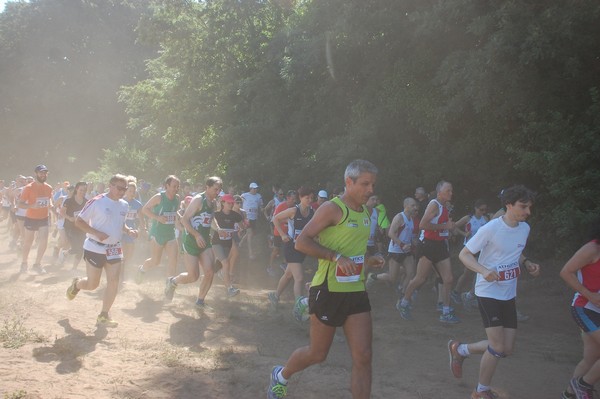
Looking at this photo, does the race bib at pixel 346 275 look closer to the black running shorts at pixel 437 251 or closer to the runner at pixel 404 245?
the black running shorts at pixel 437 251

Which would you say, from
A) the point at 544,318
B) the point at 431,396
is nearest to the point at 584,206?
the point at 544,318

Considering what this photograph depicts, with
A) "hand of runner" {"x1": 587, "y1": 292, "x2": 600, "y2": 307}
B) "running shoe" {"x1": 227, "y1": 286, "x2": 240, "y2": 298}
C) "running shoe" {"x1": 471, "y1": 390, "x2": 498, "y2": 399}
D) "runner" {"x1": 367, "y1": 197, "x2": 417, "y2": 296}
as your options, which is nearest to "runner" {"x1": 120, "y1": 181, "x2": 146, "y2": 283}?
"running shoe" {"x1": 227, "y1": 286, "x2": 240, "y2": 298}

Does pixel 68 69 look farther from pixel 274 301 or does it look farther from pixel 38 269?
pixel 274 301

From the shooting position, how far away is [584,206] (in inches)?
420

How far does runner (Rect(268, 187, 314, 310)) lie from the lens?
887cm

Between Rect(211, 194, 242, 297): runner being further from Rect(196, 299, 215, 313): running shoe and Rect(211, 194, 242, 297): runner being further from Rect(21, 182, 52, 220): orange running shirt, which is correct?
Rect(21, 182, 52, 220): orange running shirt

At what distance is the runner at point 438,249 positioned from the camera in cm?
852

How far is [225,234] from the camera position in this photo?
34.3 feet

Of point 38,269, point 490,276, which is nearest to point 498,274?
point 490,276

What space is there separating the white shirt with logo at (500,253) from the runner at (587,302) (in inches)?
17.0

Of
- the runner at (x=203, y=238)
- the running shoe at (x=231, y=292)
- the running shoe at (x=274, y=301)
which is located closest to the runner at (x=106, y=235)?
the runner at (x=203, y=238)

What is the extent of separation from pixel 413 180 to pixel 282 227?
278 inches


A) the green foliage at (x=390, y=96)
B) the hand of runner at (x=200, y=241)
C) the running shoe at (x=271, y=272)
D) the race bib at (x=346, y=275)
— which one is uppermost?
the green foliage at (x=390, y=96)

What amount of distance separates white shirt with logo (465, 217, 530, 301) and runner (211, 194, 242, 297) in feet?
18.5
